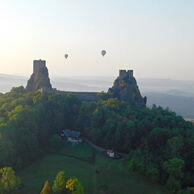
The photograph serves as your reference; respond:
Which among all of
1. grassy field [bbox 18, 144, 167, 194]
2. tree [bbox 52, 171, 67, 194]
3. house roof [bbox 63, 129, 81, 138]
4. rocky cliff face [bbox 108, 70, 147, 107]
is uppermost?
rocky cliff face [bbox 108, 70, 147, 107]

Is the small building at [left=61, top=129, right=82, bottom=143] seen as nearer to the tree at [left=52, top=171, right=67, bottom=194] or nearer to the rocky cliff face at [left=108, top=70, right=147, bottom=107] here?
the rocky cliff face at [left=108, top=70, right=147, bottom=107]

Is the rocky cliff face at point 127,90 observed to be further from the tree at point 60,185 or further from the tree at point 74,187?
the tree at point 74,187

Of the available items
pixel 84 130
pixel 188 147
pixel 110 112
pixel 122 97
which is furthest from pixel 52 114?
pixel 188 147

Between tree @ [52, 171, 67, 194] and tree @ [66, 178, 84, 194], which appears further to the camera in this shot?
tree @ [52, 171, 67, 194]

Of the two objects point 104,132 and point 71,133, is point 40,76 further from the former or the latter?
point 104,132

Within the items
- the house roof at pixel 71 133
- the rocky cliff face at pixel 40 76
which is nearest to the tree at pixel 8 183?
the house roof at pixel 71 133

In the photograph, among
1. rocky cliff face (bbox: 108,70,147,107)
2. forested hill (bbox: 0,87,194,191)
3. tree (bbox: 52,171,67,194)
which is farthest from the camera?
rocky cliff face (bbox: 108,70,147,107)

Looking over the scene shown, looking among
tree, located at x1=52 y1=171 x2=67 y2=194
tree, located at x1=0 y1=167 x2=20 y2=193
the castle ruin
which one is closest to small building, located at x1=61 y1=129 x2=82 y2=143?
the castle ruin
